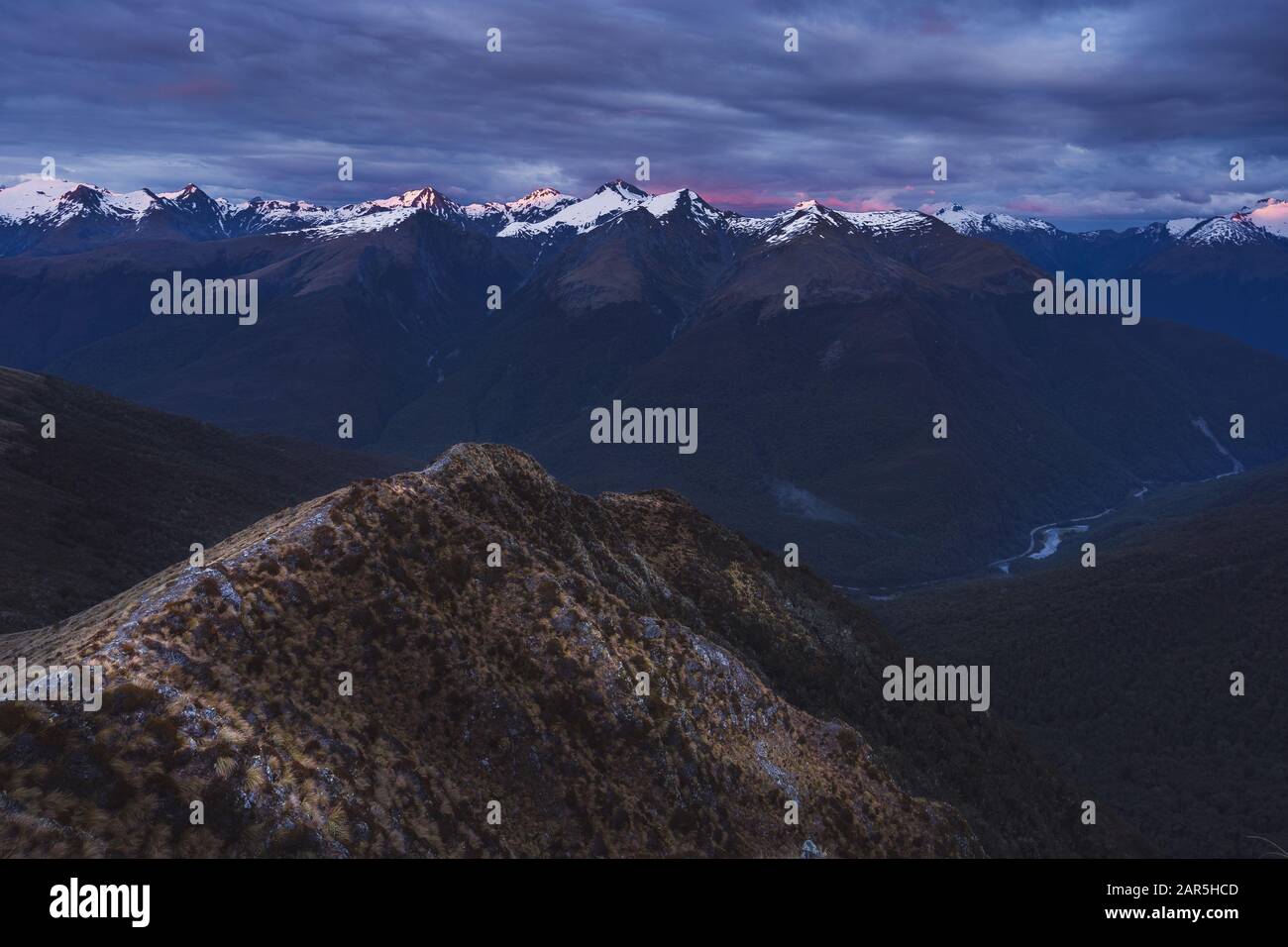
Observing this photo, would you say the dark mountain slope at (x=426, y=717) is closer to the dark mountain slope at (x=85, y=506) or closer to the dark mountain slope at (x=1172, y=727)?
the dark mountain slope at (x=85, y=506)

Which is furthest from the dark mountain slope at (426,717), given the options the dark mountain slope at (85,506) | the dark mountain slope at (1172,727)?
Result: the dark mountain slope at (1172,727)

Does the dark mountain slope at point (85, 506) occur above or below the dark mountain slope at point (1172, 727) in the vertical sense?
above

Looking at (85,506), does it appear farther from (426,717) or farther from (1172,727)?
(1172,727)

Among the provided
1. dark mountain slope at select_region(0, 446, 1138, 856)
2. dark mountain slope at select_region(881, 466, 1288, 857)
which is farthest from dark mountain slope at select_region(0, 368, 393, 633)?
dark mountain slope at select_region(881, 466, 1288, 857)

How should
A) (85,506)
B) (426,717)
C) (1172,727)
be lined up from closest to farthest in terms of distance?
(426,717)
(85,506)
(1172,727)

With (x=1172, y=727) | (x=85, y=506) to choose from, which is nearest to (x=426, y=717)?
(x=85, y=506)

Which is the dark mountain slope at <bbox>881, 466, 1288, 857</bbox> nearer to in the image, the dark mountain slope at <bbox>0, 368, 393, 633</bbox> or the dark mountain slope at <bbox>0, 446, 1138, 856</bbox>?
the dark mountain slope at <bbox>0, 446, 1138, 856</bbox>
